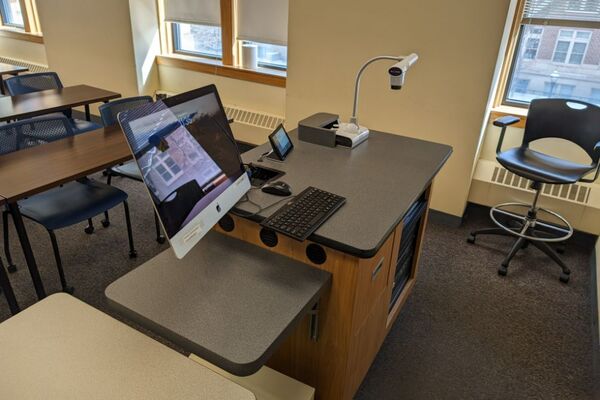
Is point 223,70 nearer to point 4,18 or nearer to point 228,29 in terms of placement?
point 228,29

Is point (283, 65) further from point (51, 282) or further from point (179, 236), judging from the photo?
point (179, 236)

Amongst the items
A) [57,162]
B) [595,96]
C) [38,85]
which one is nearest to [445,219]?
[595,96]

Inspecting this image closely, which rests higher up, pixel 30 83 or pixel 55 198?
pixel 30 83

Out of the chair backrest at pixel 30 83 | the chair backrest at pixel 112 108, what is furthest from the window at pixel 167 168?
the chair backrest at pixel 30 83

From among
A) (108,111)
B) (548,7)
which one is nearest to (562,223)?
(548,7)

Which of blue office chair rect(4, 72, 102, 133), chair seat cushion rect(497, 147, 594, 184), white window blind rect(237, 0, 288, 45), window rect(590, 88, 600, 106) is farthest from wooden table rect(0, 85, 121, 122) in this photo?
window rect(590, 88, 600, 106)

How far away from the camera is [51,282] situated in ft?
8.04

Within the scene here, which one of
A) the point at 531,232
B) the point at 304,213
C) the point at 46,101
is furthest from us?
the point at 46,101

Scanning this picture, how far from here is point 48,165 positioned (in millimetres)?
2264

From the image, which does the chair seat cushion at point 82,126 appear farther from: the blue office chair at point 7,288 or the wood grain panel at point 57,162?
the blue office chair at point 7,288

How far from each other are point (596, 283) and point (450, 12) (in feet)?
6.17

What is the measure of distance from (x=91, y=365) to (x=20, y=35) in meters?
6.36

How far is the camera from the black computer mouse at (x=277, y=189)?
5.00 feet

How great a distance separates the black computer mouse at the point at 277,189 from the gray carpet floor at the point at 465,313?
967mm
